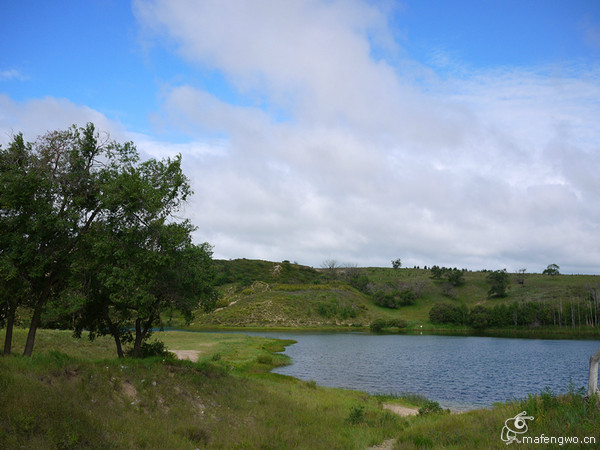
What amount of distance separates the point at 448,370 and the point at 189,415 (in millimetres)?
37903

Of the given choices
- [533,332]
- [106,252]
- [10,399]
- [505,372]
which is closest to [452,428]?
[10,399]

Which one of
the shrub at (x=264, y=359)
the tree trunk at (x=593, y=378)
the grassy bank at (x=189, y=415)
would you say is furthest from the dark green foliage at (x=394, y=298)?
the tree trunk at (x=593, y=378)

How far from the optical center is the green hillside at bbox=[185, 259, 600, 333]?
11669 centimetres

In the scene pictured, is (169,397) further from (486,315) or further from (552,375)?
(486,315)

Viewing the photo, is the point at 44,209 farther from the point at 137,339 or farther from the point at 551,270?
the point at 551,270

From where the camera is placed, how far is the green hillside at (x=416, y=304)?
11669 centimetres

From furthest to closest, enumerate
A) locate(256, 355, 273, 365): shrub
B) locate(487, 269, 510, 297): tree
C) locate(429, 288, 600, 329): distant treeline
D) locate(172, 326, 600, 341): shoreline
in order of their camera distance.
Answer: locate(487, 269, 510, 297): tree
locate(429, 288, 600, 329): distant treeline
locate(172, 326, 600, 341): shoreline
locate(256, 355, 273, 365): shrub

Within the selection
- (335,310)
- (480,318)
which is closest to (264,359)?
(335,310)

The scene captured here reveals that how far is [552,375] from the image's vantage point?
136 feet

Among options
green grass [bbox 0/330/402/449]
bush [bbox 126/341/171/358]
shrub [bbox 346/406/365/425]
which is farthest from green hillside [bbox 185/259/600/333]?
shrub [bbox 346/406/365/425]

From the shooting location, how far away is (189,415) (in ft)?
54.2

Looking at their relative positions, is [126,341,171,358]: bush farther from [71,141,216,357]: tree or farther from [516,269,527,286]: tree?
[516,269,527,286]: tree

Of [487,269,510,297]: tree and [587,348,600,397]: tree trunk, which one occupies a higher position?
[487,269,510,297]: tree

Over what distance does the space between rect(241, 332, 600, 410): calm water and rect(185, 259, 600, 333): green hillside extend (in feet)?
168
